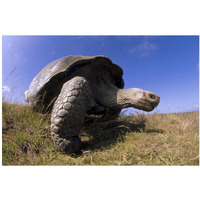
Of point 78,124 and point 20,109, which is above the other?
point 20,109

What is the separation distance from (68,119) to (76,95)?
357 millimetres

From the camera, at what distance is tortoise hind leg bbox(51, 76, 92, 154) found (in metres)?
1.74

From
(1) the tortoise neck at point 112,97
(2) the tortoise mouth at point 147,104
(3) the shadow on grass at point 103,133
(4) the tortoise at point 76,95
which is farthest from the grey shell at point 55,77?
(2) the tortoise mouth at point 147,104

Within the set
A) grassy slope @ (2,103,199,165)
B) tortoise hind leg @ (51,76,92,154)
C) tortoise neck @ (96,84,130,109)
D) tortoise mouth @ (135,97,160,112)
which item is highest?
tortoise neck @ (96,84,130,109)

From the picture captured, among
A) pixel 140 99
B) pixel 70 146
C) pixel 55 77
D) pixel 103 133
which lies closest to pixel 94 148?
pixel 70 146

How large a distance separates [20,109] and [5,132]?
76 centimetres

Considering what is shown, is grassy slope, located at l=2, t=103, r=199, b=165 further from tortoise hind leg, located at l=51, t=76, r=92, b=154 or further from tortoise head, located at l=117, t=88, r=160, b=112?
tortoise head, located at l=117, t=88, r=160, b=112

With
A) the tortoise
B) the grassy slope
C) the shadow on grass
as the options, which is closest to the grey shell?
the tortoise

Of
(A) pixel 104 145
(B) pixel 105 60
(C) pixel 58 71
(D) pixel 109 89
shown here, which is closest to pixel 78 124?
(A) pixel 104 145

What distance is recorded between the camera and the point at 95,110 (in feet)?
9.64

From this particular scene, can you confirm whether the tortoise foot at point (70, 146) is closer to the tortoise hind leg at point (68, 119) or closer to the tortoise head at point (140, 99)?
the tortoise hind leg at point (68, 119)

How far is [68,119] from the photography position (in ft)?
5.71

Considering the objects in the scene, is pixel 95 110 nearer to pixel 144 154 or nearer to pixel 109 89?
pixel 109 89

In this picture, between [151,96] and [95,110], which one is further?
[95,110]
